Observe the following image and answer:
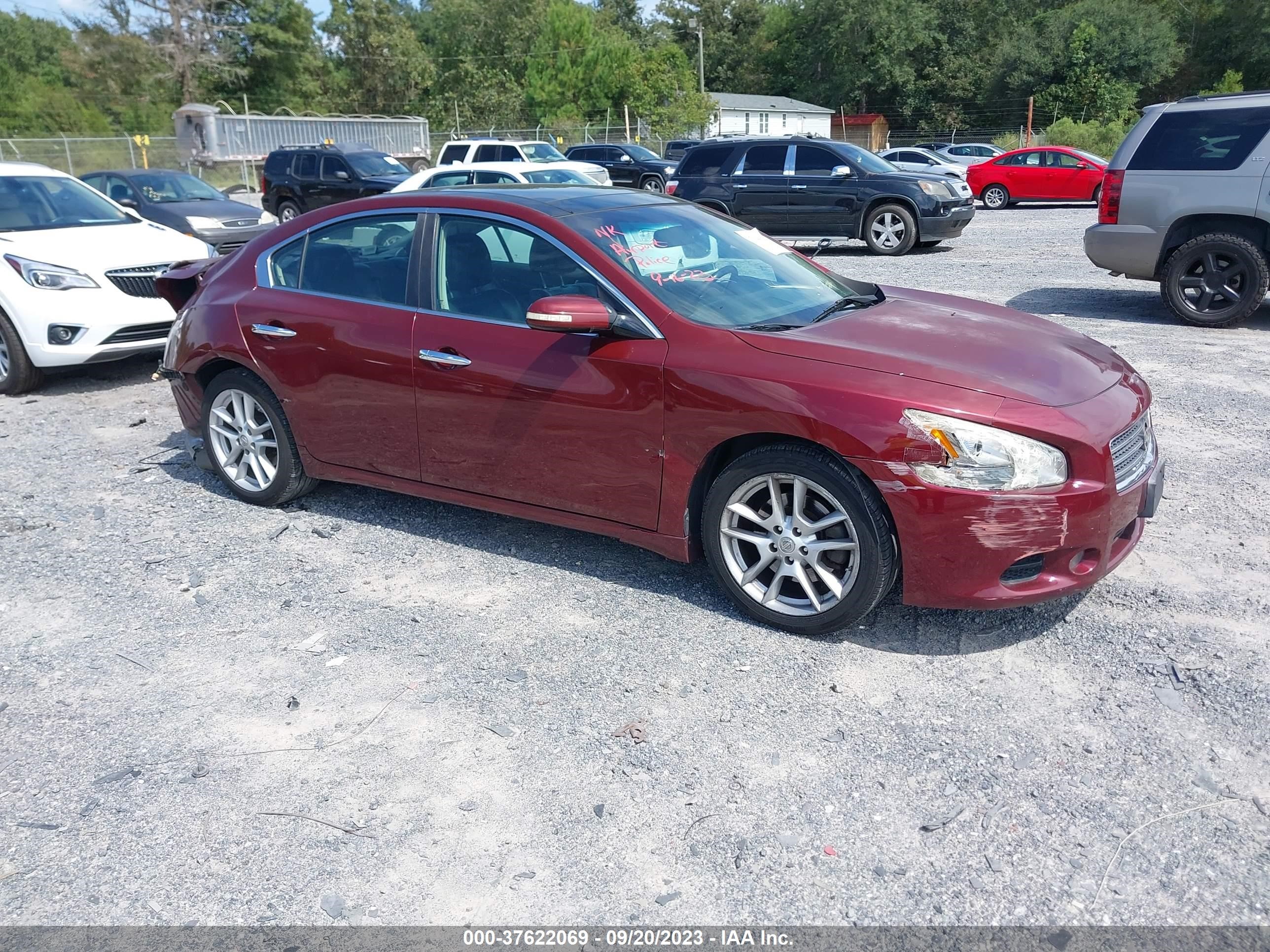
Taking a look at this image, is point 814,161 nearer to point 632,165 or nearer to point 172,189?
point 172,189

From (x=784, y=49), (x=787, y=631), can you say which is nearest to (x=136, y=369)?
(x=787, y=631)

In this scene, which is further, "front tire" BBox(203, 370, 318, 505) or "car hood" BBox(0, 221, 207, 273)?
"car hood" BBox(0, 221, 207, 273)

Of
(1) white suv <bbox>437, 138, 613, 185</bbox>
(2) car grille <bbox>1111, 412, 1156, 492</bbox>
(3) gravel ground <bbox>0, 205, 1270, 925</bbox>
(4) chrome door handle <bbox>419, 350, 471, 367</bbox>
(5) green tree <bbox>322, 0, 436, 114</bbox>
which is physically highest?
(5) green tree <bbox>322, 0, 436, 114</bbox>

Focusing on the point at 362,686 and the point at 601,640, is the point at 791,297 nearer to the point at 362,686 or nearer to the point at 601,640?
the point at 601,640

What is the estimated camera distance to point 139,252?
8.55 m

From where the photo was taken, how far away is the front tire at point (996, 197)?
2409 cm

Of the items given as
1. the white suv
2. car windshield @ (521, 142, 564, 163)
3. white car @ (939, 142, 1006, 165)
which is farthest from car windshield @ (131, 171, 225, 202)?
white car @ (939, 142, 1006, 165)

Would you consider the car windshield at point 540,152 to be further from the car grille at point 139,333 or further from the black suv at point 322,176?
the car grille at point 139,333

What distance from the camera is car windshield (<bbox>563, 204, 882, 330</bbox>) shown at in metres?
4.29

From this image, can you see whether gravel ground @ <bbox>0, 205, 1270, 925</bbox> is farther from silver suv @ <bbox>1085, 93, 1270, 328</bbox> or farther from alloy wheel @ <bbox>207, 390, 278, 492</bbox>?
silver suv @ <bbox>1085, 93, 1270, 328</bbox>

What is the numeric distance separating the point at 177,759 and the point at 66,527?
267 cm

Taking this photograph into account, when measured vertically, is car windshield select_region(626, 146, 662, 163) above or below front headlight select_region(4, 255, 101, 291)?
above

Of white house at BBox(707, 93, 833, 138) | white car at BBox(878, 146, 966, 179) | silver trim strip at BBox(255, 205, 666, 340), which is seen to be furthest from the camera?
white house at BBox(707, 93, 833, 138)

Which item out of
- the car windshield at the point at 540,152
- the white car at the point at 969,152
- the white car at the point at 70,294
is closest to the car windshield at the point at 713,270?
the white car at the point at 70,294
